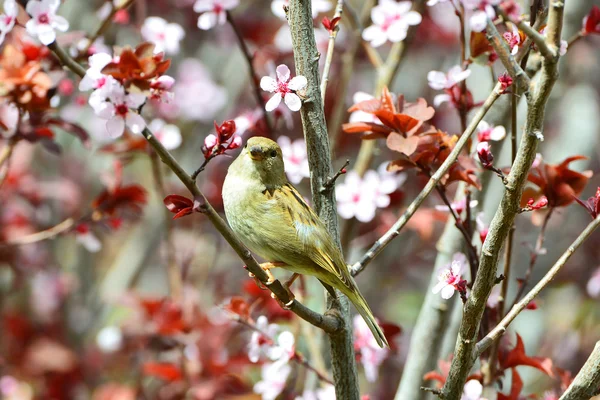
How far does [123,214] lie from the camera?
2.87m

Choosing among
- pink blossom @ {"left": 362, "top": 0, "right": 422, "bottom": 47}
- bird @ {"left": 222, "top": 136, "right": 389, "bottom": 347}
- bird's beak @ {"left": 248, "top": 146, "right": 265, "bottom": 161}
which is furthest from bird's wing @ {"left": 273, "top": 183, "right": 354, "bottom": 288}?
pink blossom @ {"left": 362, "top": 0, "right": 422, "bottom": 47}

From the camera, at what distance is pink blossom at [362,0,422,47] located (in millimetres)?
2260

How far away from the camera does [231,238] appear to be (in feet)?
4.71

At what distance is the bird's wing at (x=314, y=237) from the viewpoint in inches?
71.7

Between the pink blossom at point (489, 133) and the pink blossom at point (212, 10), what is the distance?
946mm

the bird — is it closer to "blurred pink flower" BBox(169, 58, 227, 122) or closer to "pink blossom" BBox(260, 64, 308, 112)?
"pink blossom" BBox(260, 64, 308, 112)

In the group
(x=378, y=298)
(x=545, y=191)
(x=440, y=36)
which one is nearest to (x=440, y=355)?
(x=545, y=191)

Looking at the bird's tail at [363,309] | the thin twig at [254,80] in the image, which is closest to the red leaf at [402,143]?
the bird's tail at [363,309]

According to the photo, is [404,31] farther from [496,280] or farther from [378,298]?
[378,298]

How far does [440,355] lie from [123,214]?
4.54 feet

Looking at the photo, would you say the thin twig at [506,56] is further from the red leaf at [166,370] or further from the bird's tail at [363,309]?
the red leaf at [166,370]

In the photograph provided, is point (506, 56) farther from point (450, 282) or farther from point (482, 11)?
point (450, 282)

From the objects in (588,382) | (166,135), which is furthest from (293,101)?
(166,135)

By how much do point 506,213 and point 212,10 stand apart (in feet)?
4.62
